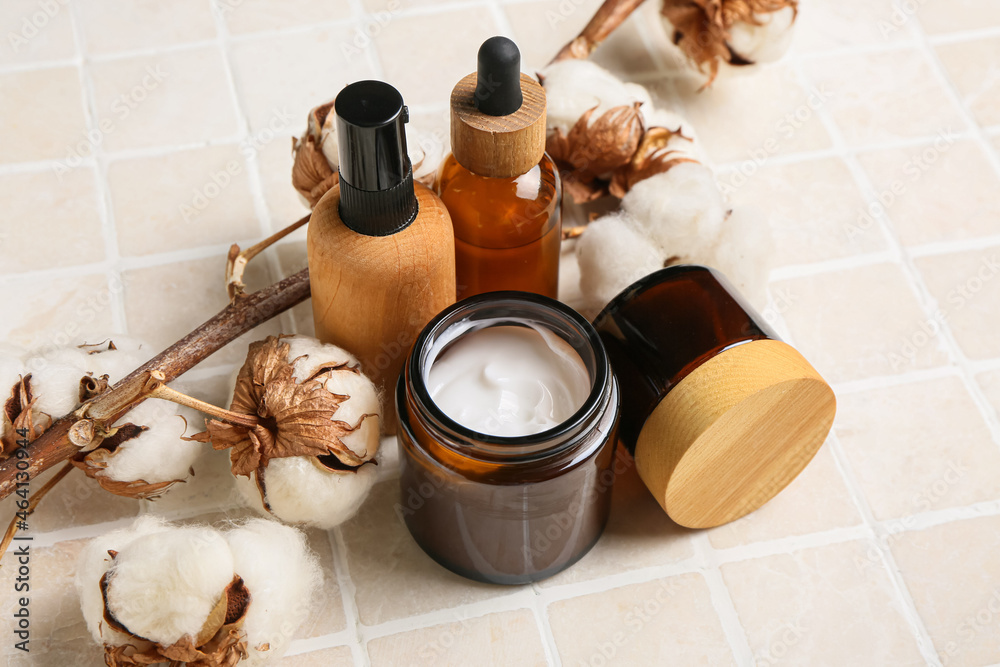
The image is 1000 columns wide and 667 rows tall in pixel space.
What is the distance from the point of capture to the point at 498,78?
1.71 ft

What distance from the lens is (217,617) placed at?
0.51 meters

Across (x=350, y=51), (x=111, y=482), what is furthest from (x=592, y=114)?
(x=111, y=482)

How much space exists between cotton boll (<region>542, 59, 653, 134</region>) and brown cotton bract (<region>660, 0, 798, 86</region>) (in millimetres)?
120

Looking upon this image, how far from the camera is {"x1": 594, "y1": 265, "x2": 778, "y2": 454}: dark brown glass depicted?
56 centimetres

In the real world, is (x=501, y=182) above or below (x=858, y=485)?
above

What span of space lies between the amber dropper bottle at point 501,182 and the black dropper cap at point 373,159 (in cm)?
4

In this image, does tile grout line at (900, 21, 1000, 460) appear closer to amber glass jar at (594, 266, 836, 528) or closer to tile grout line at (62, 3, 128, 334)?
amber glass jar at (594, 266, 836, 528)

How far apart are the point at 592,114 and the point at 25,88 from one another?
473mm

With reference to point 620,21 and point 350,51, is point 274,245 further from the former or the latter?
point 620,21

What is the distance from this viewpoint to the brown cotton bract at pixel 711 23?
0.75 metres

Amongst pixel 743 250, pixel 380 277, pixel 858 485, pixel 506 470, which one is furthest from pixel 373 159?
pixel 858 485

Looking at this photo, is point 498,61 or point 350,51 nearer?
point 498,61

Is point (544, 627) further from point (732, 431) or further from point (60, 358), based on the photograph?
point (60, 358)

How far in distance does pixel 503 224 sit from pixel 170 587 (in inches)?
10.7
